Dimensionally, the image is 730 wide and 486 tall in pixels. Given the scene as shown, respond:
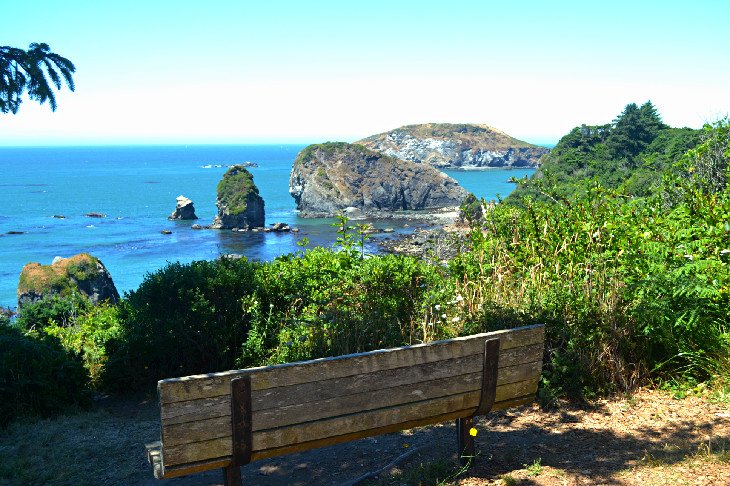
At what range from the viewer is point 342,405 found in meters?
3.46

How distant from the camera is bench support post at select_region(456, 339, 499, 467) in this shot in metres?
3.79

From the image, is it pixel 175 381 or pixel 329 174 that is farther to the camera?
pixel 329 174

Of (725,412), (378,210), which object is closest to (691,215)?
(725,412)

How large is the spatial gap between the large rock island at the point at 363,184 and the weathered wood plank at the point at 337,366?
91570 mm

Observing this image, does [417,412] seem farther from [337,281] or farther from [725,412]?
[337,281]

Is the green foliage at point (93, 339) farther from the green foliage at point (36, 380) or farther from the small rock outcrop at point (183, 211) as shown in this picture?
the small rock outcrop at point (183, 211)

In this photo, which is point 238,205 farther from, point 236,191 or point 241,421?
point 241,421

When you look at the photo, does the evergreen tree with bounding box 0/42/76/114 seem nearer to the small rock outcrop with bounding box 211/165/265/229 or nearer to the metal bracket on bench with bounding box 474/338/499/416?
the metal bracket on bench with bounding box 474/338/499/416

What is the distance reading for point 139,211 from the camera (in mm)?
92438

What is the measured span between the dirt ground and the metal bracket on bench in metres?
0.43

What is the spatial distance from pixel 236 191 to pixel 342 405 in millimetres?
75722

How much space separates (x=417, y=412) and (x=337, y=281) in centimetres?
349

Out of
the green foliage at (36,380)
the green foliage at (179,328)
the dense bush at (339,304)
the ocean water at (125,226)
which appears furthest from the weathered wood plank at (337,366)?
the ocean water at (125,226)

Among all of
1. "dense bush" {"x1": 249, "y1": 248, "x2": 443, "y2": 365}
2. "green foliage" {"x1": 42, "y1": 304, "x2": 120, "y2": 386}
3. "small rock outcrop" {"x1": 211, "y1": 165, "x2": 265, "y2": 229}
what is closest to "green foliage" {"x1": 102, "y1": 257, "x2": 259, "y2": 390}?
"green foliage" {"x1": 42, "y1": 304, "x2": 120, "y2": 386}
